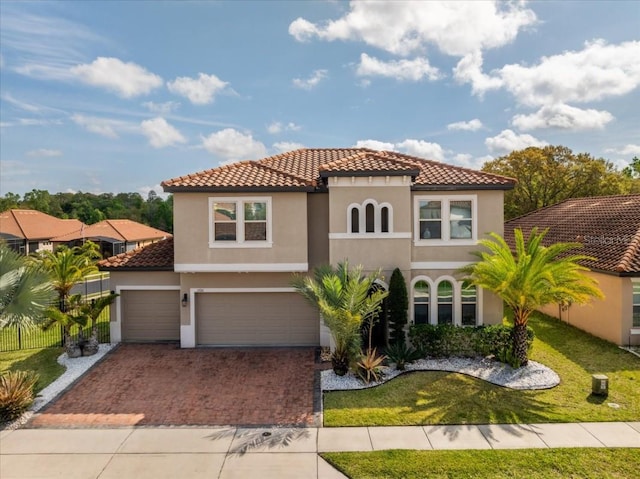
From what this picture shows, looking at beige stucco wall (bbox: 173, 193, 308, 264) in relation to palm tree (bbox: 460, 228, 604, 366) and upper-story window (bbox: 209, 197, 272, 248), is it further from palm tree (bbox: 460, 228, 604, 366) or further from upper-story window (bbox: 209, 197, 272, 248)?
palm tree (bbox: 460, 228, 604, 366)

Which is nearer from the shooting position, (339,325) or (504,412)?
(504,412)

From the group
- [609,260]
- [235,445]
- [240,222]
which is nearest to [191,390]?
[235,445]

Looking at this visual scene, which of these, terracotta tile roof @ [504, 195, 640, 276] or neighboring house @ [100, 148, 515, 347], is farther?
terracotta tile roof @ [504, 195, 640, 276]

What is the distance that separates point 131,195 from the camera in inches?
3723

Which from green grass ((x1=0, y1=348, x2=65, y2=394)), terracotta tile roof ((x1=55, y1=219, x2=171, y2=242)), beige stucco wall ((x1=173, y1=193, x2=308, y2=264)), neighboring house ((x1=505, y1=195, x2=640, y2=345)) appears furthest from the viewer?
terracotta tile roof ((x1=55, y1=219, x2=171, y2=242))

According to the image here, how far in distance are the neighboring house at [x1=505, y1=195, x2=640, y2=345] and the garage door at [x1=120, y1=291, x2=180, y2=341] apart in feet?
57.5

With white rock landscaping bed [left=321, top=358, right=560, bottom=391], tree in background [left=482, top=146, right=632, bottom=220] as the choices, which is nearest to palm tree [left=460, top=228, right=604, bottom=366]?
white rock landscaping bed [left=321, top=358, right=560, bottom=391]

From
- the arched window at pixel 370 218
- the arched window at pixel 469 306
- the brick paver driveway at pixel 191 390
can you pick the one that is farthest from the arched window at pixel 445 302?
the brick paver driveway at pixel 191 390

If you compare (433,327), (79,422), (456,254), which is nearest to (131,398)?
(79,422)

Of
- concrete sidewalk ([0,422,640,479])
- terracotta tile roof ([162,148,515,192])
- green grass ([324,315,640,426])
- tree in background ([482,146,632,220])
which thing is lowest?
concrete sidewalk ([0,422,640,479])

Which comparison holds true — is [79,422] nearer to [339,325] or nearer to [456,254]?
[339,325]

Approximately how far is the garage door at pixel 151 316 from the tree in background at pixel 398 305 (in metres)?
8.77

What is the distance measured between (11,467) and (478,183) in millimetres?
15540

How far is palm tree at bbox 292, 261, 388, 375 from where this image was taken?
11623 millimetres
